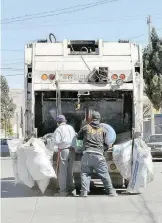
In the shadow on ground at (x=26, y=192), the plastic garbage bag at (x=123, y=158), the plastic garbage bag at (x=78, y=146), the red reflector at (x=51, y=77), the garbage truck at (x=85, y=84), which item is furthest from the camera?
the red reflector at (x=51, y=77)

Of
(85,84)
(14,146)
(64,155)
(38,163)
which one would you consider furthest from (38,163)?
(85,84)

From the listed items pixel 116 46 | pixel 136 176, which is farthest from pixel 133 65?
pixel 136 176

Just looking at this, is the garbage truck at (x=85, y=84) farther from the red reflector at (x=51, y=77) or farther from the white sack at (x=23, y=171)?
the white sack at (x=23, y=171)

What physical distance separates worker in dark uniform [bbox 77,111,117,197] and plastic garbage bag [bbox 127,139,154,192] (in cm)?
44

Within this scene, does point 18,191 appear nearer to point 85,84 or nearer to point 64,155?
point 64,155

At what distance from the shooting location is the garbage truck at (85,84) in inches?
419

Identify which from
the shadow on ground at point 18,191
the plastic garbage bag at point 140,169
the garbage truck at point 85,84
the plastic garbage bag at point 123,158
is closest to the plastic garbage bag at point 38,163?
the garbage truck at point 85,84

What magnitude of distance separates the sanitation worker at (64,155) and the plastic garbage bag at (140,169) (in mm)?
1232

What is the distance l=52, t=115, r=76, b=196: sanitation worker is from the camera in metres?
10.1

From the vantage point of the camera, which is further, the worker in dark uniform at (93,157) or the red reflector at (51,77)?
the red reflector at (51,77)

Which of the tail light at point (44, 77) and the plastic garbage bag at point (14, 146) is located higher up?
the tail light at point (44, 77)

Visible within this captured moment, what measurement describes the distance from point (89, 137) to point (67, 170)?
0.86 metres

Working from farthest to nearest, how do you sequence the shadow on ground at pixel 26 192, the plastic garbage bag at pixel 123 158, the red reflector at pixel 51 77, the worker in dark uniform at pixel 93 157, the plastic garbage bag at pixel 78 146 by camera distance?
the red reflector at pixel 51 77 < the shadow on ground at pixel 26 192 < the plastic garbage bag at pixel 78 146 < the plastic garbage bag at pixel 123 158 < the worker in dark uniform at pixel 93 157

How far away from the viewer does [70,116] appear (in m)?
11.7
